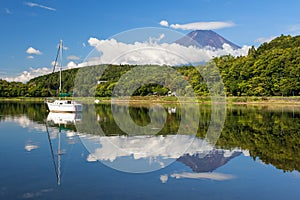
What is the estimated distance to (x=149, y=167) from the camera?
34.0 ft

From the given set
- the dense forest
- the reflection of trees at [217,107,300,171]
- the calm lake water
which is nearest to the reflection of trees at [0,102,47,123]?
the dense forest

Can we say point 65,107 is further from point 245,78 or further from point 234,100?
point 245,78

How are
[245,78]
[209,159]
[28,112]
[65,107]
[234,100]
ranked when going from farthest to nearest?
[245,78], [234,100], [28,112], [65,107], [209,159]

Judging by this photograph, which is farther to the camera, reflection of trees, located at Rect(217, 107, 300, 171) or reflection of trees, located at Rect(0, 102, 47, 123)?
reflection of trees, located at Rect(0, 102, 47, 123)

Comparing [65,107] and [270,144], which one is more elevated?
[65,107]

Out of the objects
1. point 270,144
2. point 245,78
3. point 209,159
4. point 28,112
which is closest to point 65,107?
point 28,112

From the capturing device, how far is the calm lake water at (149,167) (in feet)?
25.6

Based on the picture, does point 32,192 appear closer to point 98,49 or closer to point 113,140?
point 113,140

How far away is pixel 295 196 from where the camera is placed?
7652mm

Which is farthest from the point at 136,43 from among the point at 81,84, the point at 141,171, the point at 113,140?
the point at 81,84

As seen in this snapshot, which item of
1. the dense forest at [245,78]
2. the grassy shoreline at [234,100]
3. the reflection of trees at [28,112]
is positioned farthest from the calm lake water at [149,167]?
the grassy shoreline at [234,100]

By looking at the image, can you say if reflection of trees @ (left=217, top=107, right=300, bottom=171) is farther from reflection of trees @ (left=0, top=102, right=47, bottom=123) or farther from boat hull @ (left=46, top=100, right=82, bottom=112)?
boat hull @ (left=46, top=100, right=82, bottom=112)

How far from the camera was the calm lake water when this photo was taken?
25.6 ft

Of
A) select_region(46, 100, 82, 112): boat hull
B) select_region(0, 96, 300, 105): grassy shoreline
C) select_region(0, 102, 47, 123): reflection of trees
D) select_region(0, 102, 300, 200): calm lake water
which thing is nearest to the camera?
select_region(0, 102, 300, 200): calm lake water
